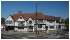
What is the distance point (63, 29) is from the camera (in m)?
9.27

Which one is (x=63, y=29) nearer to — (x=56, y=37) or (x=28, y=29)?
(x=56, y=37)

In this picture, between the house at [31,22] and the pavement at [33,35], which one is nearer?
the pavement at [33,35]

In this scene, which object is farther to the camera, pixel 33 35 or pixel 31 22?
pixel 31 22

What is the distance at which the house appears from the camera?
927 centimetres

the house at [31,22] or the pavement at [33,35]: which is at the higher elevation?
the house at [31,22]

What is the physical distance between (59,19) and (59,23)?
0.75ft

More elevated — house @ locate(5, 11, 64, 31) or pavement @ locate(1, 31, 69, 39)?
house @ locate(5, 11, 64, 31)

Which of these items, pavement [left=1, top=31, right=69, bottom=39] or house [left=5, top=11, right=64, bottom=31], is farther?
house [left=5, top=11, right=64, bottom=31]

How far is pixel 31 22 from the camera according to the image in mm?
9406

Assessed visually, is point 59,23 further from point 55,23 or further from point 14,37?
point 14,37

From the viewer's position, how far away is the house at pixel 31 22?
9.27m

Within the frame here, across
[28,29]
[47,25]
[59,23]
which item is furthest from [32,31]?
[59,23]

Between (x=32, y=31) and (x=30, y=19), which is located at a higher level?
(x=30, y=19)

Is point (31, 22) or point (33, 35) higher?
point (31, 22)
